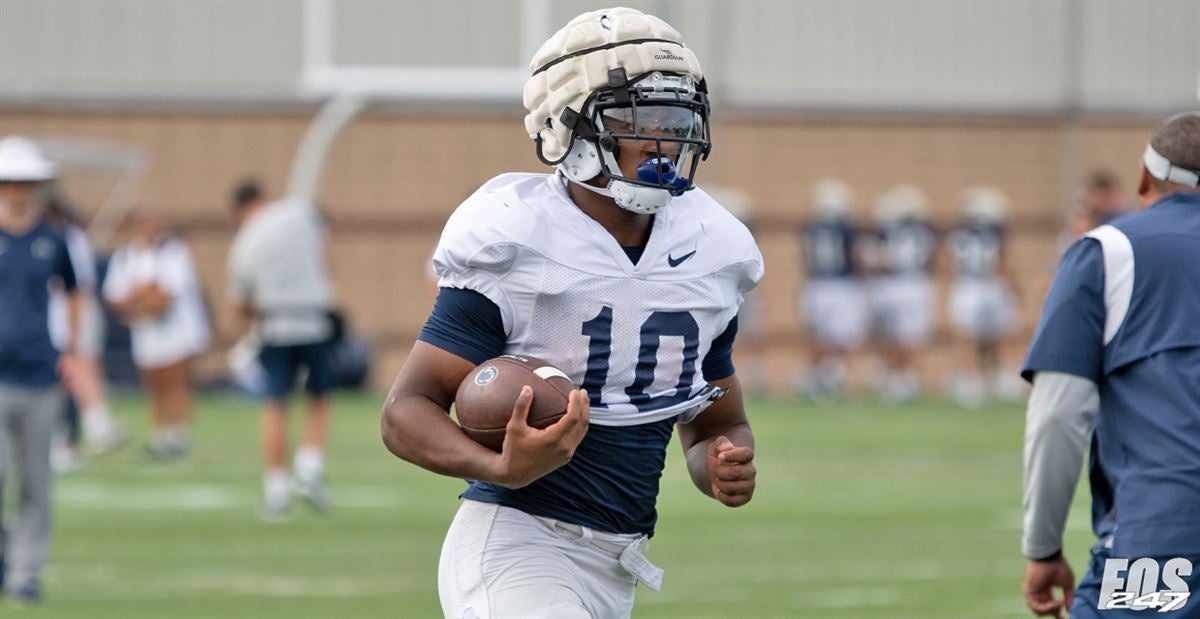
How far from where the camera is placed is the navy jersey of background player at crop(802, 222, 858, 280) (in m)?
22.5

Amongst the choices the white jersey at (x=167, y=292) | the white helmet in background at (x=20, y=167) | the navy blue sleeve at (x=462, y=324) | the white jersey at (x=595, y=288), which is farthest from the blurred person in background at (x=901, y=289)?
the navy blue sleeve at (x=462, y=324)

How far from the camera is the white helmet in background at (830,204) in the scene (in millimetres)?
22828

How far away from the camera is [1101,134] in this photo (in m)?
26.2

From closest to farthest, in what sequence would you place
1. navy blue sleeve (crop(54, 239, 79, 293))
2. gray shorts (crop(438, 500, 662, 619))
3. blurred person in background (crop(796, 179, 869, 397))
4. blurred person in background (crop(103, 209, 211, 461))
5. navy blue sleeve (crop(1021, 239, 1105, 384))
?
gray shorts (crop(438, 500, 662, 619))
navy blue sleeve (crop(1021, 239, 1105, 384))
navy blue sleeve (crop(54, 239, 79, 293))
blurred person in background (crop(103, 209, 211, 461))
blurred person in background (crop(796, 179, 869, 397))

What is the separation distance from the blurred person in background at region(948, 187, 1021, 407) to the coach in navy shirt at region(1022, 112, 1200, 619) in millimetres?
17949

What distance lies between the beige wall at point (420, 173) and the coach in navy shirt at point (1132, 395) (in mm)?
19003

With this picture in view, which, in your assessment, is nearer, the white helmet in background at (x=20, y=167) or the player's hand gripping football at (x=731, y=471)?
the player's hand gripping football at (x=731, y=471)

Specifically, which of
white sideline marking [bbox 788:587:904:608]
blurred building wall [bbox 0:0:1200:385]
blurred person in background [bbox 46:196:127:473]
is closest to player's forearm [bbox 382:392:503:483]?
white sideline marking [bbox 788:587:904:608]

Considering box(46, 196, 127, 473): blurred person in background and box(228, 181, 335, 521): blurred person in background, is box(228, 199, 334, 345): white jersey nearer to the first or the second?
A: box(228, 181, 335, 521): blurred person in background

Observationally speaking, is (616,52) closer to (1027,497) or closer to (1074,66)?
(1027,497)

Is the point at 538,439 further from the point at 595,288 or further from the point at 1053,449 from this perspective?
the point at 1053,449

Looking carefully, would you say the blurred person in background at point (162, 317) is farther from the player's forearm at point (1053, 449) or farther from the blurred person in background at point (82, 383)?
the player's forearm at point (1053, 449)

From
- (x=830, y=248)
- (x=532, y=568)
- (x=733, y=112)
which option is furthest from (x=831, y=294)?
(x=532, y=568)

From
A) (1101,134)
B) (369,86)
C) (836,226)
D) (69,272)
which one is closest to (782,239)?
(836,226)
